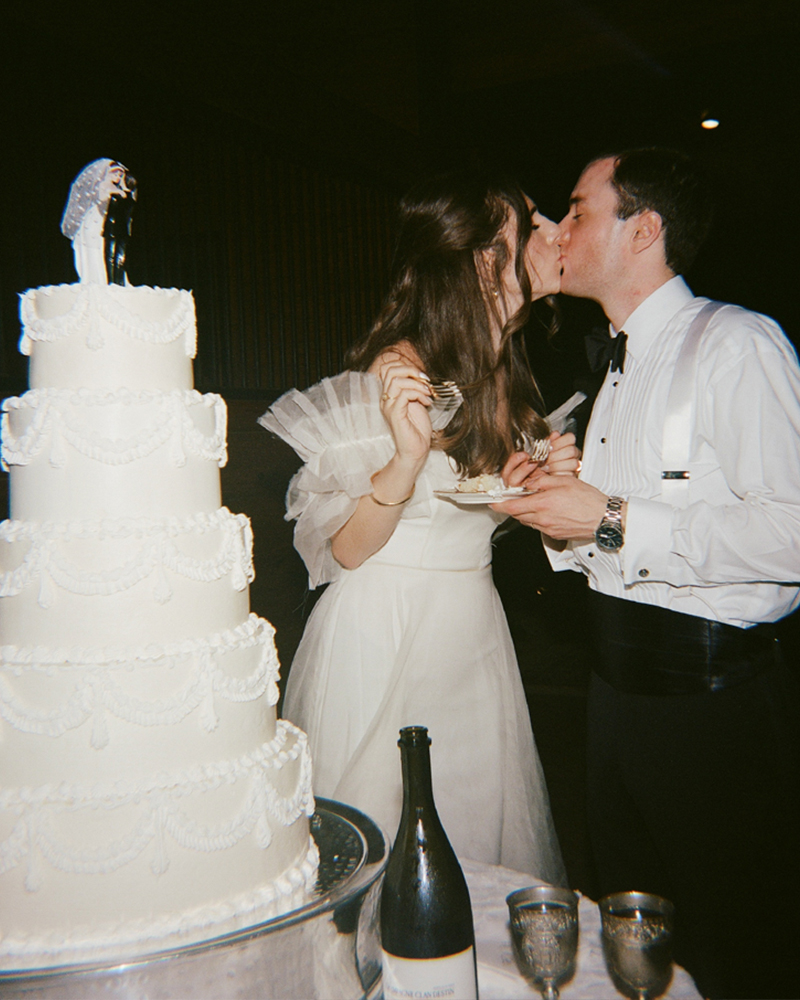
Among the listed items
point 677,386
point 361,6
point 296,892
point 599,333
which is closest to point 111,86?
point 361,6

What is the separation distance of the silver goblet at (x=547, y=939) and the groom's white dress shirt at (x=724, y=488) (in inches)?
36.2

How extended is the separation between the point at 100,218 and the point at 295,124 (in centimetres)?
299

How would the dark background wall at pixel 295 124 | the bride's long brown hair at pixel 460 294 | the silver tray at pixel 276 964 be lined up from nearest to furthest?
the silver tray at pixel 276 964
the bride's long brown hair at pixel 460 294
the dark background wall at pixel 295 124

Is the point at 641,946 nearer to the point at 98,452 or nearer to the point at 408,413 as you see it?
the point at 98,452

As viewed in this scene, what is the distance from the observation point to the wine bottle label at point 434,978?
0.95 meters

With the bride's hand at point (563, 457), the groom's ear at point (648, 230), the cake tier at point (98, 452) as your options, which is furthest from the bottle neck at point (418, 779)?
the groom's ear at point (648, 230)

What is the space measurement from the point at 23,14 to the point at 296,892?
9.71 ft

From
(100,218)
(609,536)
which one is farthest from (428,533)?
(100,218)

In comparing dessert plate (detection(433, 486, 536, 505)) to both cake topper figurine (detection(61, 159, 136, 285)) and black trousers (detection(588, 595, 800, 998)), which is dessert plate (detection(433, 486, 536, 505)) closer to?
black trousers (detection(588, 595, 800, 998))

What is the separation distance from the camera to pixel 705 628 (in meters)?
1.79

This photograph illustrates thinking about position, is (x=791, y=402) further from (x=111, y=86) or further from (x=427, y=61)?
(x=427, y=61)

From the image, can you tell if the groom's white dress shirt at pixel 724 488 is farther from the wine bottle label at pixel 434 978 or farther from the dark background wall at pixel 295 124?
the dark background wall at pixel 295 124

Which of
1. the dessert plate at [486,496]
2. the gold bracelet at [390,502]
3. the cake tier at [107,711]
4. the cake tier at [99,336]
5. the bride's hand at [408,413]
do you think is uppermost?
the cake tier at [99,336]

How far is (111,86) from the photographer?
3.03 m
